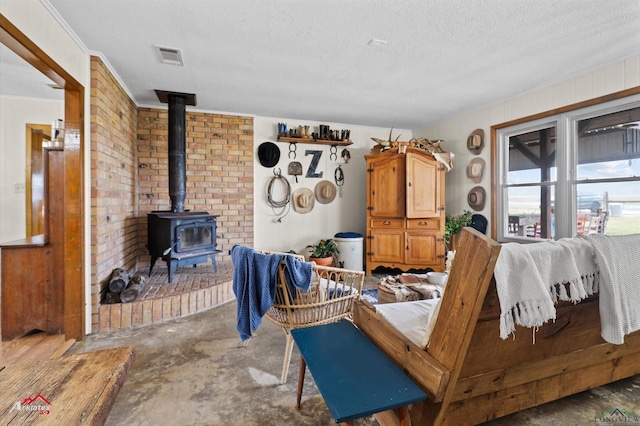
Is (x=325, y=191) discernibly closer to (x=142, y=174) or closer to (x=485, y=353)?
(x=142, y=174)

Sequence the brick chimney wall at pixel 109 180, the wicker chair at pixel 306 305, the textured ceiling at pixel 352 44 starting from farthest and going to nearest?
the brick chimney wall at pixel 109 180 → the textured ceiling at pixel 352 44 → the wicker chair at pixel 306 305

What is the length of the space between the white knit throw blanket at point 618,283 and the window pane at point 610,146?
2.26 metres

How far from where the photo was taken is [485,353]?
121 cm

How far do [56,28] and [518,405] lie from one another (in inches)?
141

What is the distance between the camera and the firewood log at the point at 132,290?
263cm

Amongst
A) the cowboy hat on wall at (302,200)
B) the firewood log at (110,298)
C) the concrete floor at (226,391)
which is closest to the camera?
the concrete floor at (226,391)

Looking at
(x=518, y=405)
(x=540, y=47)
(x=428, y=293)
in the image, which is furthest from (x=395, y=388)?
(x=540, y=47)

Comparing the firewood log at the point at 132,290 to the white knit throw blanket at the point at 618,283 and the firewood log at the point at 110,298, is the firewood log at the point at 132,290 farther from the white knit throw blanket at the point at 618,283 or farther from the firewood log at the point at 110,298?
the white knit throw blanket at the point at 618,283

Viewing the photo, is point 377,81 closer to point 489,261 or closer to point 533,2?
point 533,2

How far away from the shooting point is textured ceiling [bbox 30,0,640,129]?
6.59ft

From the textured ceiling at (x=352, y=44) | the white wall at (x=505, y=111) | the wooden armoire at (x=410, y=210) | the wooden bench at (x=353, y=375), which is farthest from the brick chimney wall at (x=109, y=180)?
the white wall at (x=505, y=111)

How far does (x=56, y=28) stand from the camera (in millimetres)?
2062

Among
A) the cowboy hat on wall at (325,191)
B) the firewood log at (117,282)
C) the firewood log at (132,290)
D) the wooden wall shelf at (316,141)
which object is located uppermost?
the wooden wall shelf at (316,141)

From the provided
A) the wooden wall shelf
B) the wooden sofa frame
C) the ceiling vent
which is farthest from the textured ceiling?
the wooden sofa frame
